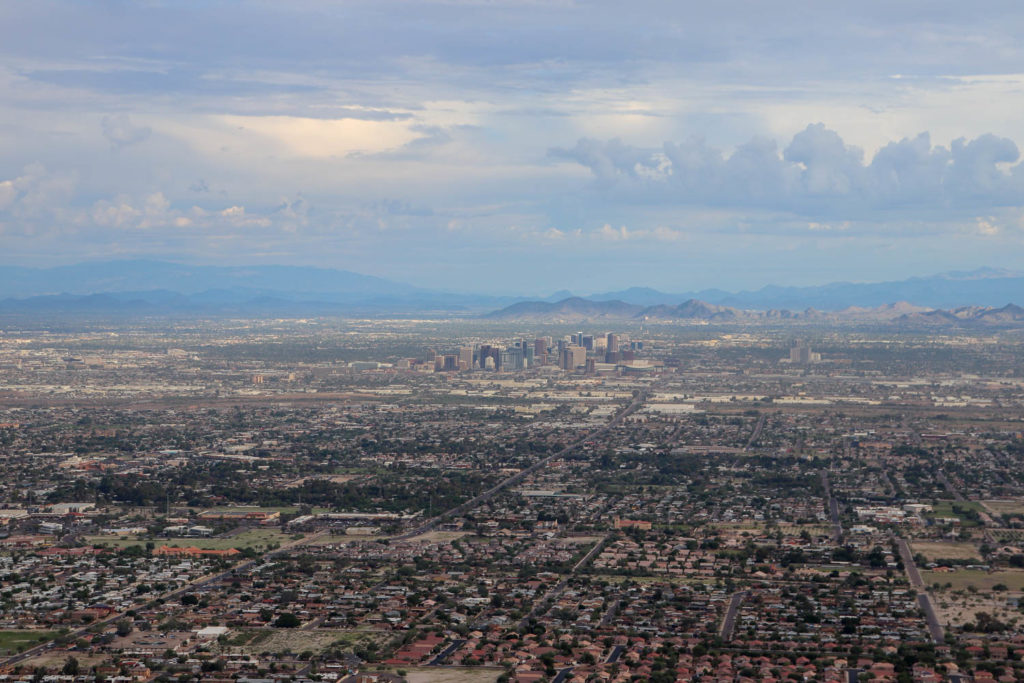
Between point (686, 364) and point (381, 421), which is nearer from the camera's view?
point (381, 421)

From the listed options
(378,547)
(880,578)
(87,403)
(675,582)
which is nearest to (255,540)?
(378,547)

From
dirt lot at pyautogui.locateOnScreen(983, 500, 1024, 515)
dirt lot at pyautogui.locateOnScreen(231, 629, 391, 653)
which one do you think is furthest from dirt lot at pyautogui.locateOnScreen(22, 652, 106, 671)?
dirt lot at pyautogui.locateOnScreen(983, 500, 1024, 515)

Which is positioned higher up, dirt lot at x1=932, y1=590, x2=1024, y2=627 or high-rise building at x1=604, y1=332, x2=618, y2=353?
high-rise building at x1=604, y1=332, x2=618, y2=353

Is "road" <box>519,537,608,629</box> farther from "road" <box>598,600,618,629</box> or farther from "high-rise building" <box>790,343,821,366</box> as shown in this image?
"high-rise building" <box>790,343,821,366</box>

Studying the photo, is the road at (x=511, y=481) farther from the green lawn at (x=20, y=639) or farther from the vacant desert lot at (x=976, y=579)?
the vacant desert lot at (x=976, y=579)

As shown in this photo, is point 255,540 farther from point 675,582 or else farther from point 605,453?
point 605,453

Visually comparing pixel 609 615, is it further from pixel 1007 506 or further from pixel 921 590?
pixel 1007 506

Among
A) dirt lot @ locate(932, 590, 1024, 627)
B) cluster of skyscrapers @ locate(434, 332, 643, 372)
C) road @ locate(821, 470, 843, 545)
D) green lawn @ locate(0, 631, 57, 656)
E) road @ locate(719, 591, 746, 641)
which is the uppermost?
cluster of skyscrapers @ locate(434, 332, 643, 372)
